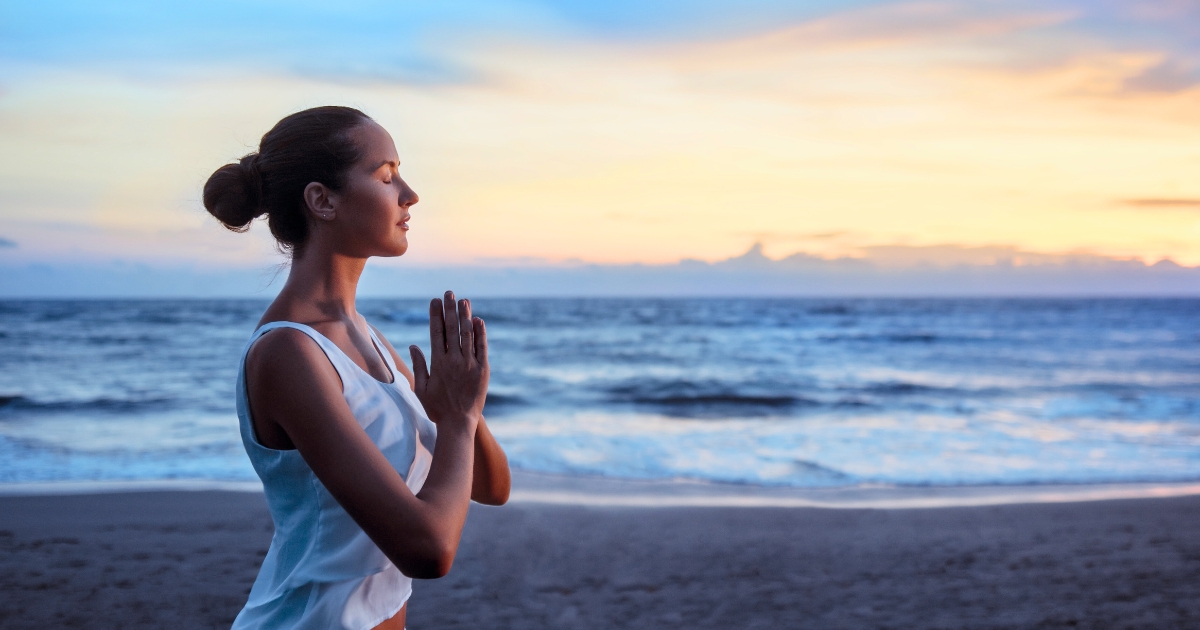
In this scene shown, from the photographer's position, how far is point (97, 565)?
5340 millimetres

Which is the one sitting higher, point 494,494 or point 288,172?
point 288,172

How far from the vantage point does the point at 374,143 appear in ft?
5.13

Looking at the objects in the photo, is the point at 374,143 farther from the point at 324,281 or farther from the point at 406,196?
the point at 324,281

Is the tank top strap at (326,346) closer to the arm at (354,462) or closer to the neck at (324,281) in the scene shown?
the arm at (354,462)

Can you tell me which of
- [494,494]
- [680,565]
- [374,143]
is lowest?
[680,565]

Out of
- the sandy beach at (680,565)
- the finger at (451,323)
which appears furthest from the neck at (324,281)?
the sandy beach at (680,565)

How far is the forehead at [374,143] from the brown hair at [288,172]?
0.01 m

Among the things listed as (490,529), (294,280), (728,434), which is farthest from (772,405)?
(294,280)

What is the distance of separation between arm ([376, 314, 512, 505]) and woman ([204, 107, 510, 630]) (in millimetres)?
10

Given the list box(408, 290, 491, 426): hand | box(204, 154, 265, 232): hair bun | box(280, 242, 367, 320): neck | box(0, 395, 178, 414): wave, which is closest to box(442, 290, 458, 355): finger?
box(408, 290, 491, 426): hand

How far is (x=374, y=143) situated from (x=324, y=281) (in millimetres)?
277

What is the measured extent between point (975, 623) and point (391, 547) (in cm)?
434

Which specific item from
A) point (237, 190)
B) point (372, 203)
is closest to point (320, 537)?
point (372, 203)

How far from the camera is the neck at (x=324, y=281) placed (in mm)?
1533
